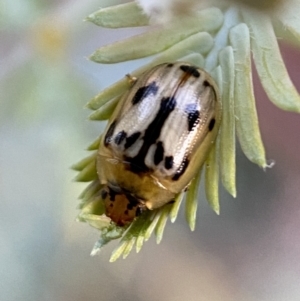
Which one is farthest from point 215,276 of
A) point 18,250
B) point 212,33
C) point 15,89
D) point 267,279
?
point 212,33

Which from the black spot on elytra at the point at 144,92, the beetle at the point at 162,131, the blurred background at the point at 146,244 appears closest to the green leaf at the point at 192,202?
the beetle at the point at 162,131

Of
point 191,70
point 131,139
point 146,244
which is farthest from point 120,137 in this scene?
point 146,244

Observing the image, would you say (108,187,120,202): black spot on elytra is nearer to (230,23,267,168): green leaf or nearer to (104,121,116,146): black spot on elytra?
(104,121,116,146): black spot on elytra

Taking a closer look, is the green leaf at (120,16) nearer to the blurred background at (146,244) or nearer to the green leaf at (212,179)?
the green leaf at (212,179)

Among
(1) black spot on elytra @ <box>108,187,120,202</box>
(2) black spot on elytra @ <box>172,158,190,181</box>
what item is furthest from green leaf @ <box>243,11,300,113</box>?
(1) black spot on elytra @ <box>108,187,120,202</box>

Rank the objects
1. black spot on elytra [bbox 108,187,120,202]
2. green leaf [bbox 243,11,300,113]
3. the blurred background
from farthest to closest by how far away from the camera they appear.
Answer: the blurred background → black spot on elytra [bbox 108,187,120,202] → green leaf [bbox 243,11,300,113]

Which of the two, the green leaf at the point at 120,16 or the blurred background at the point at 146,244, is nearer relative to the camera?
the green leaf at the point at 120,16

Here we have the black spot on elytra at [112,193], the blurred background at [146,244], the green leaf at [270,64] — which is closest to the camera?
the green leaf at [270,64]
